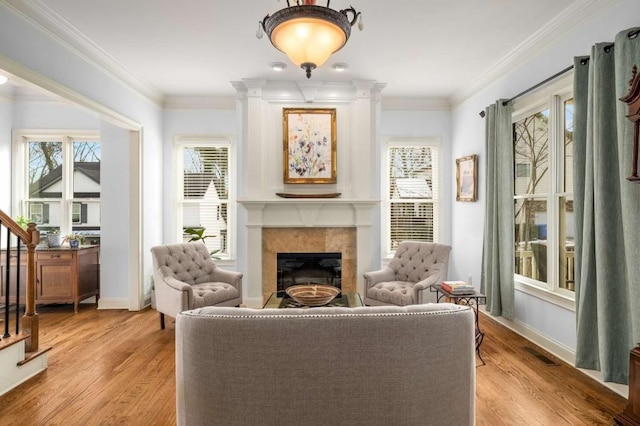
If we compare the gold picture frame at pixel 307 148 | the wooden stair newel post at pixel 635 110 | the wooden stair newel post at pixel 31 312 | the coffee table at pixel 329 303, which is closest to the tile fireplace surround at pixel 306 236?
the gold picture frame at pixel 307 148

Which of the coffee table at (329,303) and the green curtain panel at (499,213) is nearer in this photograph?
the coffee table at (329,303)

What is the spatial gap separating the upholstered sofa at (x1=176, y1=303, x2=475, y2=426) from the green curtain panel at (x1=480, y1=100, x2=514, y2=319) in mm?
2762

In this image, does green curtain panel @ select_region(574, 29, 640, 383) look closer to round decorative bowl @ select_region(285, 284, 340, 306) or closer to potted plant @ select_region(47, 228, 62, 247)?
round decorative bowl @ select_region(285, 284, 340, 306)

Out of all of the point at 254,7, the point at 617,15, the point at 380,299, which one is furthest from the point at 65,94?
the point at 617,15

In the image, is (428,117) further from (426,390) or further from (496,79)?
(426,390)

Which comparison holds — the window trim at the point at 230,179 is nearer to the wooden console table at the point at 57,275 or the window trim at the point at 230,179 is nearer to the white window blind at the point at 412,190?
the wooden console table at the point at 57,275

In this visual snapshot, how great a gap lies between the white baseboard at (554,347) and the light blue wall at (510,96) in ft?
0.11

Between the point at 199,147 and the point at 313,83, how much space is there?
1939 millimetres

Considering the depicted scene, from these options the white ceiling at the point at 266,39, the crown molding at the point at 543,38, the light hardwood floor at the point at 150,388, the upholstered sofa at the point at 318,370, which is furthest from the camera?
the white ceiling at the point at 266,39

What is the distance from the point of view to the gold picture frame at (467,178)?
15.5 ft

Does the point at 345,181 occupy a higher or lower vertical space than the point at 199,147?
lower

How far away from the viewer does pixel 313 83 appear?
15.5 feet

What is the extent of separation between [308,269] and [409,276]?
137 centimetres

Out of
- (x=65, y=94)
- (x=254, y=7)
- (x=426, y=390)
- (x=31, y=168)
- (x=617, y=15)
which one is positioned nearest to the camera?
(x=426, y=390)
